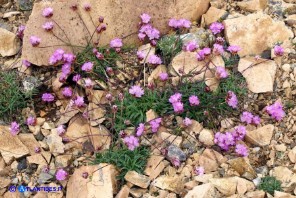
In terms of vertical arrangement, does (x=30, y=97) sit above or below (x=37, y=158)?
above

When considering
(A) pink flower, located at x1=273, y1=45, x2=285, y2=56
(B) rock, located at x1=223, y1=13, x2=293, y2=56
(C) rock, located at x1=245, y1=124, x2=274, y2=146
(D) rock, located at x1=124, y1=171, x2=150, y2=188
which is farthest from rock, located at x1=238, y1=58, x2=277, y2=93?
(D) rock, located at x1=124, y1=171, x2=150, y2=188

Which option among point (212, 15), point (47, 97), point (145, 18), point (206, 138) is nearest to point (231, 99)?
point (206, 138)

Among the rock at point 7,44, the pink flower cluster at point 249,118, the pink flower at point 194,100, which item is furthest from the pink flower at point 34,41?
the pink flower cluster at point 249,118

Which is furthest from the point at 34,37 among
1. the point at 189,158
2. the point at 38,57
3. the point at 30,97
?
the point at 189,158

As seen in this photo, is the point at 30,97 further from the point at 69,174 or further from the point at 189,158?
the point at 189,158

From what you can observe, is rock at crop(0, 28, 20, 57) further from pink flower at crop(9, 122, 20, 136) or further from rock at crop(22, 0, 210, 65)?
pink flower at crop(9, 122, 20, 136)

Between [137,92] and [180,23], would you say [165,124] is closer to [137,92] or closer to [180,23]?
[137,92]
